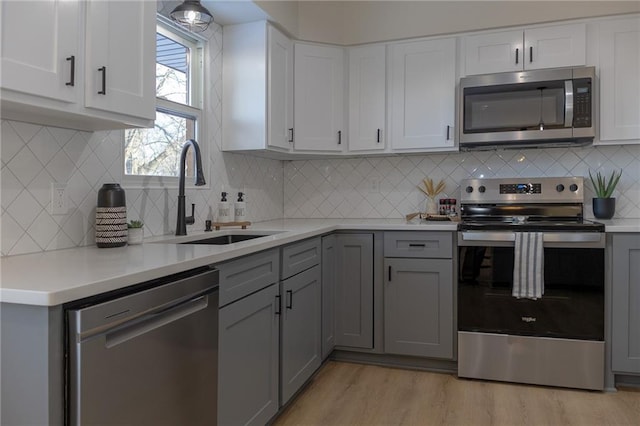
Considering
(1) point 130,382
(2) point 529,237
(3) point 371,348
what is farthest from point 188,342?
(2) point 529,237

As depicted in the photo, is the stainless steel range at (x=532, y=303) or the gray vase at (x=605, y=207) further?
the gray vase at (x=605, y=207)

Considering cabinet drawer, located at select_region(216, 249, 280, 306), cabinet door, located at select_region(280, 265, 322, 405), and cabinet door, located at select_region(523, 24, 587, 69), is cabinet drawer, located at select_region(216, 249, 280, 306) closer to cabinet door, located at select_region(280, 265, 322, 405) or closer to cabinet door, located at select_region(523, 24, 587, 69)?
cabinet door, located at select_region(280, 265, 322, 405)

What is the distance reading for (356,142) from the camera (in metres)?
3.43

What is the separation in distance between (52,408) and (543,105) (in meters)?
2.96

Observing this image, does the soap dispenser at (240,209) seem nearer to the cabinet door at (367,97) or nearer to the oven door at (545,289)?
the cabinet door at (367,97)

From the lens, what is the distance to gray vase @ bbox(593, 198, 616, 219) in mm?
3061

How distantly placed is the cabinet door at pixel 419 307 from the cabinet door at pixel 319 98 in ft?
3.23

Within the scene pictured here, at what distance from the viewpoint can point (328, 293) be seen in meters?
2.97

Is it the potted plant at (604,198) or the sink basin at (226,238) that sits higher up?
the potted plant at (604,198)

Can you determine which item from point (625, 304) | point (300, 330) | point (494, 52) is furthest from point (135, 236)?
point (625, 304)

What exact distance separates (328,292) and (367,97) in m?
1.42

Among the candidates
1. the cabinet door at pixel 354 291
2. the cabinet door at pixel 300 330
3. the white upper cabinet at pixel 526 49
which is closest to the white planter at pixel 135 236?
the cabinet door at pixel 300 330

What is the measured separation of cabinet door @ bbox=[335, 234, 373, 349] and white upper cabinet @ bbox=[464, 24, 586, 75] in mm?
1368

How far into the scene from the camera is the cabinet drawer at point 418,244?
2.91 meters
